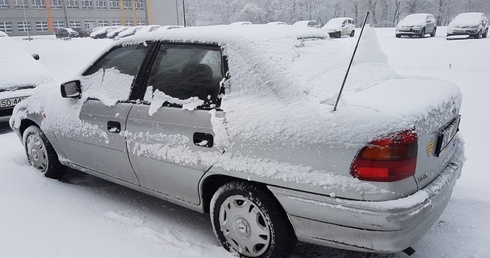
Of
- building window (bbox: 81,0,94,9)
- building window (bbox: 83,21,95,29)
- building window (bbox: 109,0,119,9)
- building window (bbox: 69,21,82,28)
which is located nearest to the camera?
building window (bbox: 69,21,82,28)

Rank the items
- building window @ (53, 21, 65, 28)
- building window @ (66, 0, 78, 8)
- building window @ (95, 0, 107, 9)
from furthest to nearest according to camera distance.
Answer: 1. building window @ (95, 0, 107, 9)
2. building window @ (66, 0, 78, 8)
3. building window @ (53, 21, 65, 28)

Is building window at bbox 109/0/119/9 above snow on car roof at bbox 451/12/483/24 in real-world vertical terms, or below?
above

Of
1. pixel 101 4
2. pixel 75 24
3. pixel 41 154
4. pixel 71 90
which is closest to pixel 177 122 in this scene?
pixel 71 90

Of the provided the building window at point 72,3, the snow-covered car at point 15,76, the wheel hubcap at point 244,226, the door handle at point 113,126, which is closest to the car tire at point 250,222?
the wheel hubcap at point 244,226

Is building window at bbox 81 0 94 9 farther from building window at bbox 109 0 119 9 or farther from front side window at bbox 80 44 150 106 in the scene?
front side window at bbox 80 44 150 106

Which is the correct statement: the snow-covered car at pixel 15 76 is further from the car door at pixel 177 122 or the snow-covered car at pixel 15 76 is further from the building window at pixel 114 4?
the building window at pixel 114 4

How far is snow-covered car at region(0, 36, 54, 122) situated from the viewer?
241 inches

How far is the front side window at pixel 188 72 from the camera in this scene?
2747 mm

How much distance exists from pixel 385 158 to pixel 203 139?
47.5 inches

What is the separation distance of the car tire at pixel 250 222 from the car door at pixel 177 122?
24 centimetres

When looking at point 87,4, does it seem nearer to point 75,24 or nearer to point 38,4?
point 75,24

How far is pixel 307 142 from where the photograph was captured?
2.22 m

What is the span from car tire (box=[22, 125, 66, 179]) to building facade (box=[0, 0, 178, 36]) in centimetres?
5305

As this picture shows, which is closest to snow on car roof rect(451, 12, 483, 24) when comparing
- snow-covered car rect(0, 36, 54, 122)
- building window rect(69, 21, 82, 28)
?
snow-covered car rect(0, 36, 54, 122)
